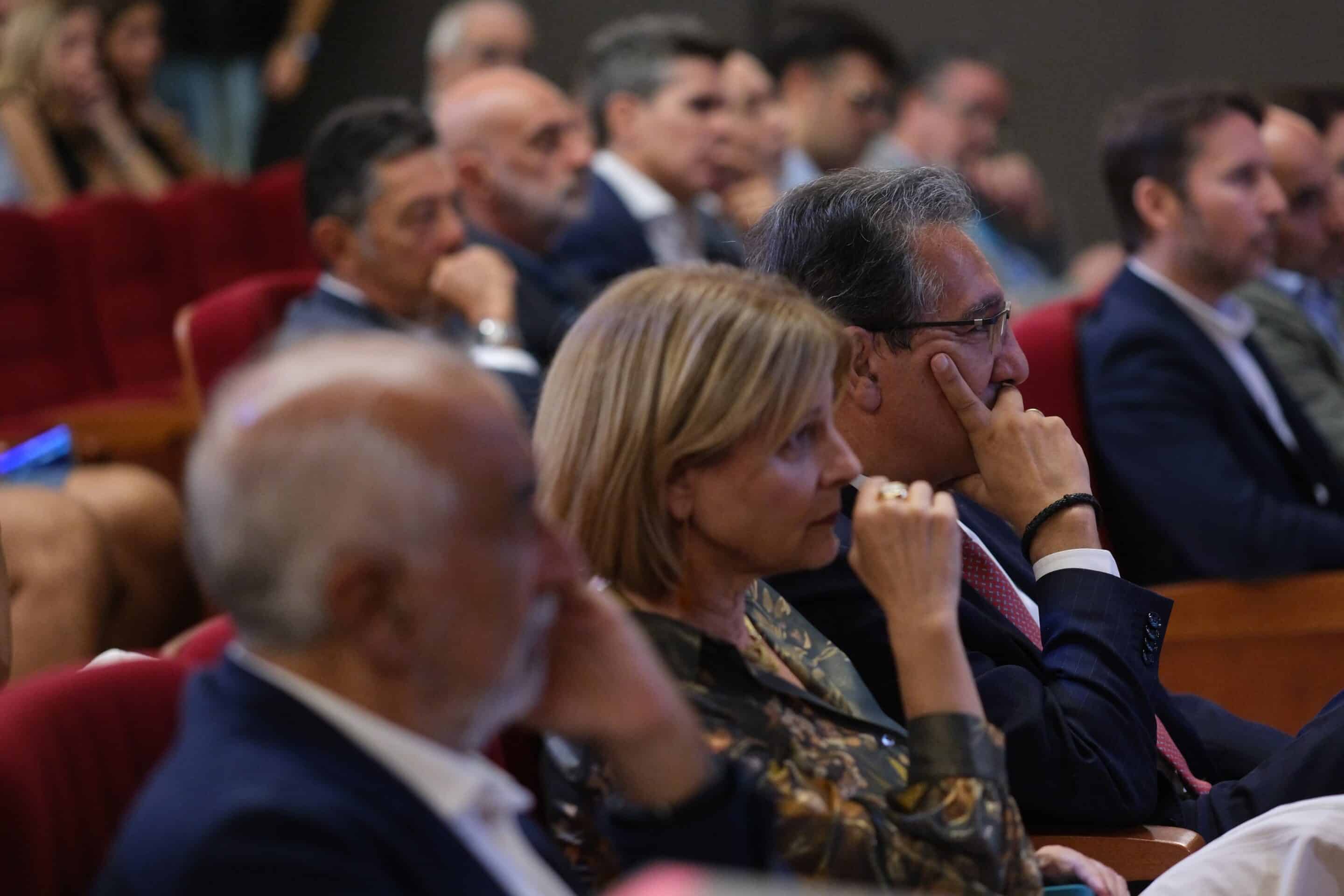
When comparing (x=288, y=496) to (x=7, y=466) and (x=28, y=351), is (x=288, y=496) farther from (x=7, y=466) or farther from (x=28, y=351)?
(x=28, y=351)

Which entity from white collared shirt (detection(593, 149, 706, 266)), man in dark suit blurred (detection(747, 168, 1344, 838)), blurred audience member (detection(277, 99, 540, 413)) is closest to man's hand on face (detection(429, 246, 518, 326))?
blurred audience member (detection(277, 99, 540, 413))

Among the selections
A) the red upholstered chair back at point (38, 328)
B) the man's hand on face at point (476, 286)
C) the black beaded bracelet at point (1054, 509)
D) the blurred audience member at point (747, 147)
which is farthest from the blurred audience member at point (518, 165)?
the black beaded bracelet at point (1054, 509)

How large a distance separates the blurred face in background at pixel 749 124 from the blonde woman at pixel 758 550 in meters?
3.35

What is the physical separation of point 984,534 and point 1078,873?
1.54 ft

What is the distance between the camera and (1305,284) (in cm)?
366

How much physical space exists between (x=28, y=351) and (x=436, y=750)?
353cm

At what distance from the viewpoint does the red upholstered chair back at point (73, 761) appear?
1073mm

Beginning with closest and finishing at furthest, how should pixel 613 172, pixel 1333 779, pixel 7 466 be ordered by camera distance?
pixel 1333 779 → pixel 7 466 → pixel 613 172

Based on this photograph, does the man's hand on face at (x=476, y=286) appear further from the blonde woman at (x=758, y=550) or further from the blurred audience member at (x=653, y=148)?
the blonde woman at (x=758, y=550)

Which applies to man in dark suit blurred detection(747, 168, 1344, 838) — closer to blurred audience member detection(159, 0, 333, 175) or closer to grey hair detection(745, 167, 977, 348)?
grey hair detection(745, 167, 977, 348)

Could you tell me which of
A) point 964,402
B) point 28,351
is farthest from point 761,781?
point 28,351

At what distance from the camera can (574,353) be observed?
1.32 meters

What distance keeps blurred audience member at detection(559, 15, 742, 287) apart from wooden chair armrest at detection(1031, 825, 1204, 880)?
268 centimetres

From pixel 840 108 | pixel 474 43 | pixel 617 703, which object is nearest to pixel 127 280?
pixel 474 43
